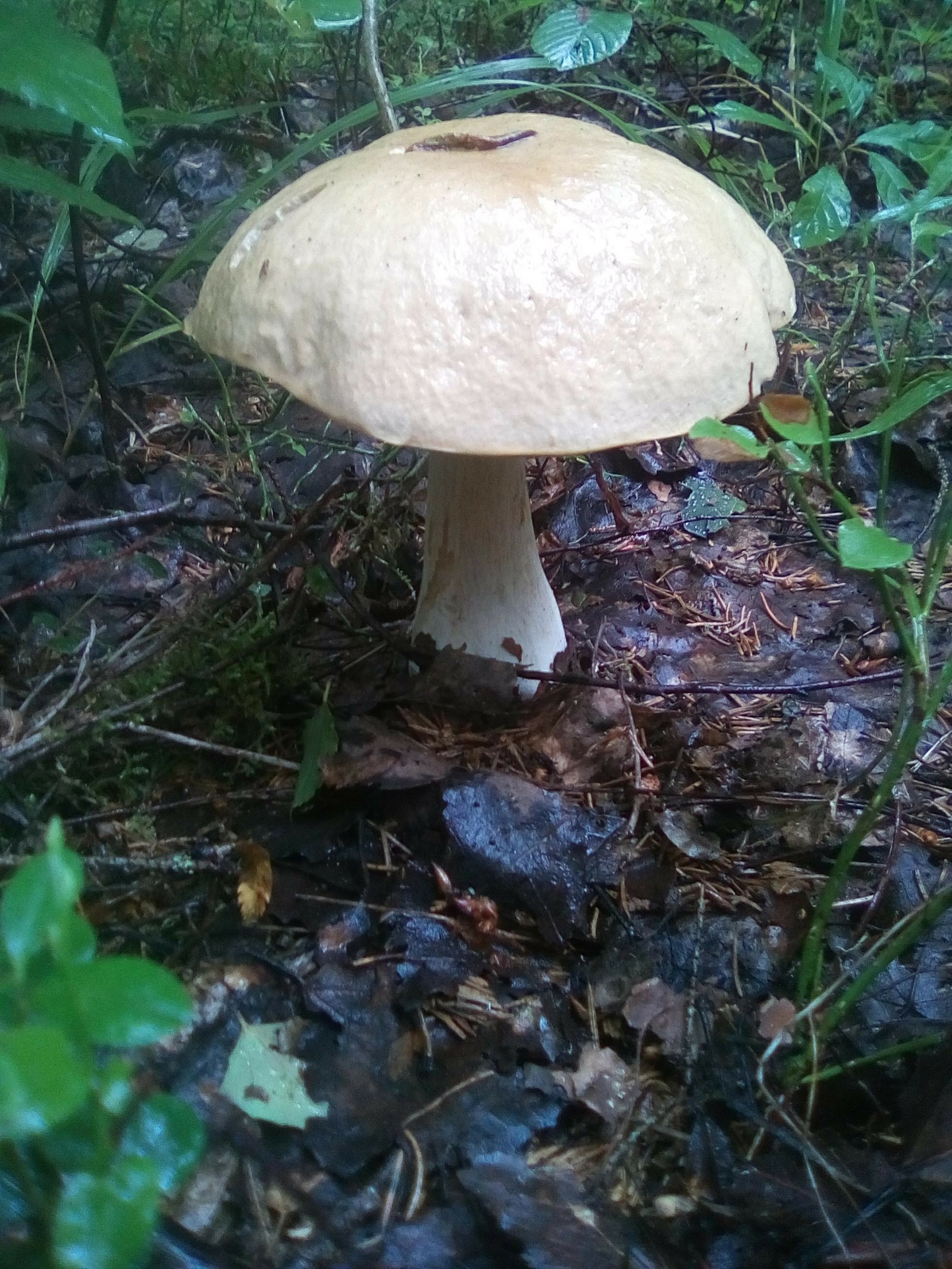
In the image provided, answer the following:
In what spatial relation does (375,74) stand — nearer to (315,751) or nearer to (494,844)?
(315,751)

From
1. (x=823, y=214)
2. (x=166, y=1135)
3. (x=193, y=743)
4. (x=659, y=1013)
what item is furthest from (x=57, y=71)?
(x=823, y=214)

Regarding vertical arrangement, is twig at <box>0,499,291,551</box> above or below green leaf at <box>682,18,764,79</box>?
below

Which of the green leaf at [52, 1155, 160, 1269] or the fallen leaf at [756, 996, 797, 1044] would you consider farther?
the fallen leaf at [756, 996, 797, 1044]

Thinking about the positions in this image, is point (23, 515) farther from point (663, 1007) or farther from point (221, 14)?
point (221, 14)

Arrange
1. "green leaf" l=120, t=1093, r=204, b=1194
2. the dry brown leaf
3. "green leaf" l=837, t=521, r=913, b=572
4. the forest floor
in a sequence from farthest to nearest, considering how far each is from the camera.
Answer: the dry brown leaf < the forest floor < "green leaf" l=837, t=521, r=913, b=572 < "green leaf" l=120, t=1093, r=204, b=1194

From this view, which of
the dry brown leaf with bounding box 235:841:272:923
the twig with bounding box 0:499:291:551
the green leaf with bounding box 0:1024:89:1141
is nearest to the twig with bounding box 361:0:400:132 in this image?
the twig with bounding box 0:499:291:551

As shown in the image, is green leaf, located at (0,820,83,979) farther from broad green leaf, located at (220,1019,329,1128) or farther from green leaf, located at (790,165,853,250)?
green leaf, located at (790,165,853,250)

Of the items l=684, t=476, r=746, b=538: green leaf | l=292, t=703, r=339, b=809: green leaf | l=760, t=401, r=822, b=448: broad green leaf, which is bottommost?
l=684, t=476, r=746, b=538: green leaf
